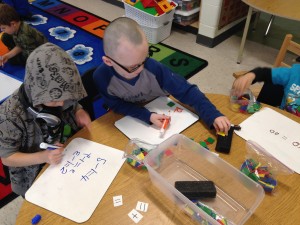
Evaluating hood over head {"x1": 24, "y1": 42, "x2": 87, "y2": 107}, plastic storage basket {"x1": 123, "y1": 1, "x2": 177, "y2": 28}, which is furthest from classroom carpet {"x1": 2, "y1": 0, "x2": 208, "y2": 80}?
hood over head {"x1": 24, "y1": 42, "x2": 87, "y2": 107}

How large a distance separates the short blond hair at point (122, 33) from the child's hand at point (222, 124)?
1.20 ft

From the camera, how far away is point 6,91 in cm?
168

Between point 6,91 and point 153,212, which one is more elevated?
point 153,212

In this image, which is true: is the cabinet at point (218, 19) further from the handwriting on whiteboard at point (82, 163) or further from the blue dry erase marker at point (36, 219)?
the blue dry erase marker at point (36, 219)

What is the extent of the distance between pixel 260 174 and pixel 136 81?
55 cm

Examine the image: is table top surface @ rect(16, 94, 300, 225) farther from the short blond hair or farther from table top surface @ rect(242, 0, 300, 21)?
table top surface @ rect(242, 0, 300, 21)

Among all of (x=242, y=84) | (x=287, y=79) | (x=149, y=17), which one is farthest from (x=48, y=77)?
(x=149, y=17)

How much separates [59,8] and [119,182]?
2937 mm

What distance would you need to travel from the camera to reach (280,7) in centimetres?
186

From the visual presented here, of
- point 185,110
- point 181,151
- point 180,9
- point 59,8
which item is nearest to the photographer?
point 181,151

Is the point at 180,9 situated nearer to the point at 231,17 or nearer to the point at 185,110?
the point at 231,17

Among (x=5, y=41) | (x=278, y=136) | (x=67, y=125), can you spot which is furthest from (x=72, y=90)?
(x=5, y=41)

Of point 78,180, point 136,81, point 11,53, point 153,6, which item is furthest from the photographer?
point 153,6

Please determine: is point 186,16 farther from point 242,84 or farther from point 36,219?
point 36,219
